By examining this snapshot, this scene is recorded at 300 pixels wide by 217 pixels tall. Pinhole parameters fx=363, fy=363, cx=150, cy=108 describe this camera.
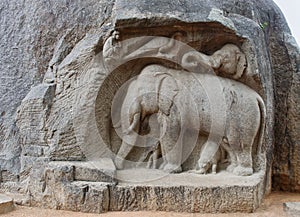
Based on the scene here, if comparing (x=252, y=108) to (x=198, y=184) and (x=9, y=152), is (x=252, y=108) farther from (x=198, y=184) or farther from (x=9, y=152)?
(x=9, y=152)

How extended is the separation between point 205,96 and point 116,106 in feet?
2.29

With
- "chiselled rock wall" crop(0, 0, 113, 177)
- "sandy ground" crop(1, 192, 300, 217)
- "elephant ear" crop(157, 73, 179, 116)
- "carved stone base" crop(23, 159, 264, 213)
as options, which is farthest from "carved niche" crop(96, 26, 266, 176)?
"chiselled rock wall" crop(0, 0, 113, 177)

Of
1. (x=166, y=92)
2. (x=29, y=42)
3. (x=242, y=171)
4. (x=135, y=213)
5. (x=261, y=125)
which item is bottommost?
(x=135, y=213)

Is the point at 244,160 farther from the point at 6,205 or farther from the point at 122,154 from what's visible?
the point at 6,205

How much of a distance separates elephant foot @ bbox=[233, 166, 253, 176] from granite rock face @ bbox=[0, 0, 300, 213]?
0.09m

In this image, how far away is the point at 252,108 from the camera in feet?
8.78

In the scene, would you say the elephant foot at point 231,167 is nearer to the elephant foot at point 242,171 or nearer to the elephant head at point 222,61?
the elephant foot at point 242,171

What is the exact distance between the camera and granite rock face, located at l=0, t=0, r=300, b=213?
2543 millimetres

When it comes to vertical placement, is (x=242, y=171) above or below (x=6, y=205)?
above

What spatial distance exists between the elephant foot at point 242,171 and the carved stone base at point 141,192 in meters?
0.04

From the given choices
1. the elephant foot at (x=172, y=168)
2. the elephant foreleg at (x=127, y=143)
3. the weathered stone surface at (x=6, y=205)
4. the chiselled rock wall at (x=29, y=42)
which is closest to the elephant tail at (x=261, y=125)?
the elephant foot at (x=172, y=168)

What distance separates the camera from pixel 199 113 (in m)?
2.69

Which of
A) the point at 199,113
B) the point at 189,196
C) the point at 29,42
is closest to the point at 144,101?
the point at 199,113

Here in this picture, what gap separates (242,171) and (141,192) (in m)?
0.75
